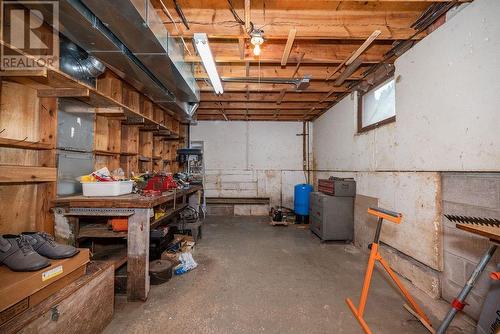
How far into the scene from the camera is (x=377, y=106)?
325 centimetres

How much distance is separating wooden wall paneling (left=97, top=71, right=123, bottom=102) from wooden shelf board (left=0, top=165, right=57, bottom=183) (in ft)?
3.86

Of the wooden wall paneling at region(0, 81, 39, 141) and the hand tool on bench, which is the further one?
the wooden wall paneling at region(0, 81, 39, 141)

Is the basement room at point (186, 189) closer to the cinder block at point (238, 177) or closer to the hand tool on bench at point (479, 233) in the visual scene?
the hand tool on bench at point (479, 233)

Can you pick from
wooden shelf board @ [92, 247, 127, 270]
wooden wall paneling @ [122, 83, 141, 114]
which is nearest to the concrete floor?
wooden shelf board @ [92, 247, 127, 270]

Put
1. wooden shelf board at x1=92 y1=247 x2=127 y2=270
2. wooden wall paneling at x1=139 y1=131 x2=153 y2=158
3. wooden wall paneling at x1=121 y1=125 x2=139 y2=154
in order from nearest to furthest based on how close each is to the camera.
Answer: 1. wooden shelf board at x1=92 y1=247 x2=127 y2=270
2. wooden wall paneling at x1=121 y1=125 x2=139 y2=154
3. wooden wall paneling at x1=139 y1=131 x2=153 y2=158

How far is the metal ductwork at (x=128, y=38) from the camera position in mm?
1413

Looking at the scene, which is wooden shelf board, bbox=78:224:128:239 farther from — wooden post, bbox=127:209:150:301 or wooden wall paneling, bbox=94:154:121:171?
wooden wall paneling, bbox=94:154:121:171

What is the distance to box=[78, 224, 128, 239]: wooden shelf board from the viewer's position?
6.68 feet

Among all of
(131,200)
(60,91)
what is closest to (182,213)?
(131,200)

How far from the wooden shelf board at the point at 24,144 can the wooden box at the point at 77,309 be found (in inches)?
44.8

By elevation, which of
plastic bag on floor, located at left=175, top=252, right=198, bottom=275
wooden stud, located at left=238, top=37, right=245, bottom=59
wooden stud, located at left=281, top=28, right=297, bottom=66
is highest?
wooden stud, located at left=238, top=37, right=245, bottom=59

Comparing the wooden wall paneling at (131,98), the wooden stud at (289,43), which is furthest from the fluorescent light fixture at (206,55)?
the wooden wall paneling at (131,98)

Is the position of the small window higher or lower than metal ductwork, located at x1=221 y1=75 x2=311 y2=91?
lower

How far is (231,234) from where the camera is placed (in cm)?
410
